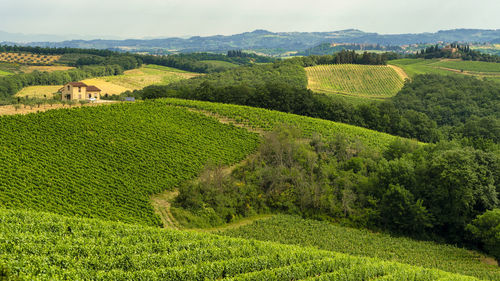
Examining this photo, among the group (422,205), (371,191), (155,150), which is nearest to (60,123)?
(155,150)

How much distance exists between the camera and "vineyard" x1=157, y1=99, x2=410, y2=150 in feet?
212

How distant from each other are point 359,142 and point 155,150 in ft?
107

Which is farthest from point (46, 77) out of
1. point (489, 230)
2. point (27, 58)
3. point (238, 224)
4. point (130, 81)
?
point (489, 230)

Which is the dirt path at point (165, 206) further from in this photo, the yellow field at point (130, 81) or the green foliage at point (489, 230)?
the yellow field at point (130, 81)

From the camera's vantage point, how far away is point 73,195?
37.2m

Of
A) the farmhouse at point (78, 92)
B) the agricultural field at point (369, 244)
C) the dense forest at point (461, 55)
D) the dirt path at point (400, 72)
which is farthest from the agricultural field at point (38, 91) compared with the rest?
the dense forest at point (461, 55)

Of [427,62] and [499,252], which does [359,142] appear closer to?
[499,252]

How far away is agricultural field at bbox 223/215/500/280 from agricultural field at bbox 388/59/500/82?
110 meters

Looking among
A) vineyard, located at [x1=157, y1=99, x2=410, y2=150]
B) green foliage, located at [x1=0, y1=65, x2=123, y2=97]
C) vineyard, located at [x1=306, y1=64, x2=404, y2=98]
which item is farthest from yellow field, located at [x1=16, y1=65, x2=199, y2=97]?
vineyard, located at [x1=306, y1=64, x2=404, y2=98]

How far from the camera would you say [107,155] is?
47188 millimetres

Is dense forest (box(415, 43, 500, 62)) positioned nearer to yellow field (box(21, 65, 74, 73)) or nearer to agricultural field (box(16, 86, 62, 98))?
agricultural field (box(16, 86, 62, 98))

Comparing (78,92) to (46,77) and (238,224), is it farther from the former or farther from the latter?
(238,224)

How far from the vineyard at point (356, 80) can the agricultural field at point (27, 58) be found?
12573 cm

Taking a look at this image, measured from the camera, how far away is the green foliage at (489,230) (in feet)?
120
